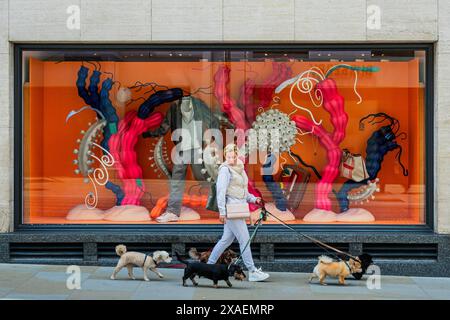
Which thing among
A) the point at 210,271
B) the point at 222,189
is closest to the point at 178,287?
the point at 210,271

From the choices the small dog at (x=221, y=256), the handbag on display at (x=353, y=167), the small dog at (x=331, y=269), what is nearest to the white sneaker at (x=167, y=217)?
the small dog at (x=221, y=256)

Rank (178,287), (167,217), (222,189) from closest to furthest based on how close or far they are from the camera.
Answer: (178,287) → (222,189) → (167,217)

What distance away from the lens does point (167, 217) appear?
1205 centimetres

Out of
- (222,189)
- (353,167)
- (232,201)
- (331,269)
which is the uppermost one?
(353,167)

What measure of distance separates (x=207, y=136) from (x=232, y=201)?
1.82m

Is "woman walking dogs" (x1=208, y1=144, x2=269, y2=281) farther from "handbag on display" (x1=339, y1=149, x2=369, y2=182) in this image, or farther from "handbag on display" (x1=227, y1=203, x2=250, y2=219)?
"handbag on display" (x1=339, y1=149, x2=369, y2=182)

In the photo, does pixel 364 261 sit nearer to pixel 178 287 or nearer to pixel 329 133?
pixel 329 133

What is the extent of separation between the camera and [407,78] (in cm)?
1190

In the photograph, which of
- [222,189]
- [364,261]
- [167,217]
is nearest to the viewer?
[222,189]

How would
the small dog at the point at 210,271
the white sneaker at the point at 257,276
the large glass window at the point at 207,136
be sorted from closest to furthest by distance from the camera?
the small dog at the point at 210,271, the white sneaker at the point at 257,276, the large glass window at the point at 207,136

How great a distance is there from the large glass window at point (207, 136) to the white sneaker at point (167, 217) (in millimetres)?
98

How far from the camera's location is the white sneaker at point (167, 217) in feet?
39.4

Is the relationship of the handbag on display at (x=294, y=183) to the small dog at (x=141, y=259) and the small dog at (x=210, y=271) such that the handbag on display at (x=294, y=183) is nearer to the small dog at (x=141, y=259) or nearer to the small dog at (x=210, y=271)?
the small dog at (x=210, y=271)

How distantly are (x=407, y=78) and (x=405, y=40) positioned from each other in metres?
0.67
